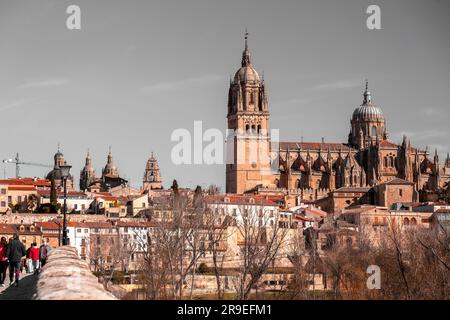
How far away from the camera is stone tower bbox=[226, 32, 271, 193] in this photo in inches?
4102

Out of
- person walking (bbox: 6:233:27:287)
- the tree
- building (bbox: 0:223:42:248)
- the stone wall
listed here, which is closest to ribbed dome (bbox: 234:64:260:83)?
the tree

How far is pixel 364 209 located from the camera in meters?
85.2

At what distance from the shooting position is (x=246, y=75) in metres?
109

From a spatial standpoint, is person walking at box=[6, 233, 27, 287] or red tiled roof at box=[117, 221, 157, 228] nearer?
person walking at box=[6, 233, 27, 287]

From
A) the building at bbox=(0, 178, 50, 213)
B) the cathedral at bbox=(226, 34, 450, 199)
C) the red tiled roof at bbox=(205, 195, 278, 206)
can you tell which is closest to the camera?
the red tiled roof at bbox=(205, 195, 278, 206)

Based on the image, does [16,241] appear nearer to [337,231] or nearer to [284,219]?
[337,231]

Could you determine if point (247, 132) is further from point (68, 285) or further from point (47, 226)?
point (68, 285)

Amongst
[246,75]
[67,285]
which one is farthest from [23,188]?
[67,285]

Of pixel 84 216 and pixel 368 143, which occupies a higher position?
pixel 368 143

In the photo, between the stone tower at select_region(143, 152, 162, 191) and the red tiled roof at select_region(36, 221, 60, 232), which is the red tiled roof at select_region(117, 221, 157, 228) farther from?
the stone tower at select_region(143, 152, 162, 191)

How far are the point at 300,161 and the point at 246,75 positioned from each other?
11.3 m
